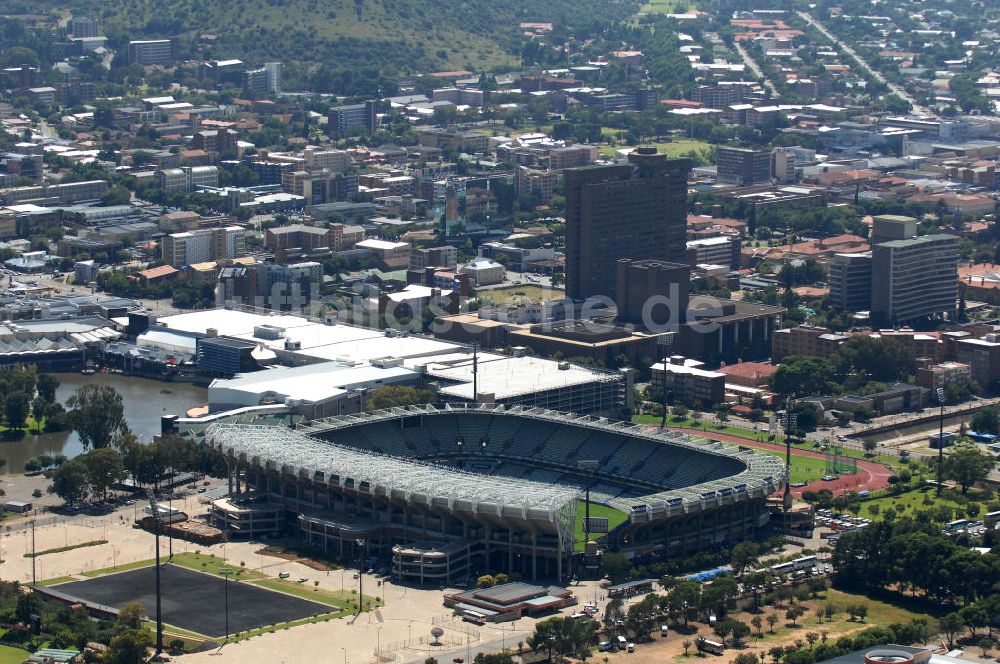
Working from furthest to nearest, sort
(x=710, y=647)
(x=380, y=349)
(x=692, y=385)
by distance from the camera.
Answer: (x=380, y=349), (x=692, y=385), (x=710, y=647)

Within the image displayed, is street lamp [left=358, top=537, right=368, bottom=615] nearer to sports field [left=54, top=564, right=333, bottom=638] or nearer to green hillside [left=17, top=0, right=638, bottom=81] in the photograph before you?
sports field [left=54, top=564, right=333, bottom=638]

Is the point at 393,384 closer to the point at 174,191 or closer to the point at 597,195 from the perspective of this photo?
the point at 597,195

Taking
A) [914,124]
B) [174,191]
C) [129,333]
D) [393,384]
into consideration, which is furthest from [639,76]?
[393,384]

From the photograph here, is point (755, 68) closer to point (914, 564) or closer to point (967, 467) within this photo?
point (967, 467)

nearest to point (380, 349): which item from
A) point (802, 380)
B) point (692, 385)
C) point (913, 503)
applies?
point (692, 385)

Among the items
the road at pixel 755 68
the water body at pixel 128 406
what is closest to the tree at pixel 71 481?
the water body at pixel 128 406
